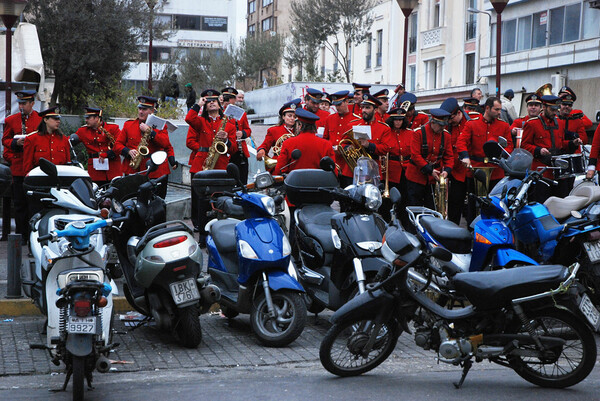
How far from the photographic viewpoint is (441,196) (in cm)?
1163

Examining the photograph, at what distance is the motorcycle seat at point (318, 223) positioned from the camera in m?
8.38

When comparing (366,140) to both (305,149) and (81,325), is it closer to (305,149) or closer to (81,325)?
(305,149)

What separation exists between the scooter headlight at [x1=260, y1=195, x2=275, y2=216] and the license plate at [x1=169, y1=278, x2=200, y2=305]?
3.42 feet

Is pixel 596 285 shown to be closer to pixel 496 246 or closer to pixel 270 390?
pixel 496 246

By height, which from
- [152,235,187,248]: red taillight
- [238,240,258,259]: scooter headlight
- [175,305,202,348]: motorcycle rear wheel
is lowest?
[175,305,202,348]: motorcycle rear wheel

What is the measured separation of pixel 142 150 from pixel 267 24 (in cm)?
7173

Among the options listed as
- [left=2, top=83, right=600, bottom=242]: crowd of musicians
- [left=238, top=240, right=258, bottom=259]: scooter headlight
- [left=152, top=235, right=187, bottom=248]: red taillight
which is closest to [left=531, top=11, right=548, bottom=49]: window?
[left=2, top=83, right=600, bottom=242]: crowd of musicians

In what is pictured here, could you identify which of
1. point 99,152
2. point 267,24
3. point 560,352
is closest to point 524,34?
point 99,152

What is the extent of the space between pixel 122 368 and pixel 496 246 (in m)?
3.27

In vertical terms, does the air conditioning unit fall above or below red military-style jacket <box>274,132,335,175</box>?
above

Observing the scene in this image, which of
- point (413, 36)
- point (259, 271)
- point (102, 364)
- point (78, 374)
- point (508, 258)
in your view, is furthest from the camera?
point (413, 36)

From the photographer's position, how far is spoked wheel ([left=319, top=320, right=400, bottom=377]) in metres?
6.54

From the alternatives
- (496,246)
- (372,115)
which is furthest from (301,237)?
(372,115)

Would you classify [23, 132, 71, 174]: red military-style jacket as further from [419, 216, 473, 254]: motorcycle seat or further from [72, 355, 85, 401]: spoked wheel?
[72, 355, 85, 401]: spoked wheel
